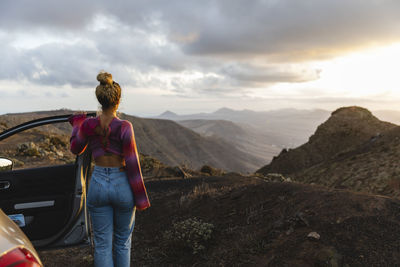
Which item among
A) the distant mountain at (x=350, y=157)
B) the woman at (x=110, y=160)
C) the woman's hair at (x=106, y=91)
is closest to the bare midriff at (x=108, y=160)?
the woman at (x=110, y=160)

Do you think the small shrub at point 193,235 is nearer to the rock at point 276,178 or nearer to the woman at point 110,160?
the woman at point 110,160

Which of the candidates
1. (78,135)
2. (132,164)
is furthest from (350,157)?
(78,135)

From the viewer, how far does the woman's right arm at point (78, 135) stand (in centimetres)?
283

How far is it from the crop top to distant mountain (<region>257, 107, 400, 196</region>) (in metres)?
9.54

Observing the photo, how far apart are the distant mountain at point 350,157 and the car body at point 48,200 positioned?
975 centimetres

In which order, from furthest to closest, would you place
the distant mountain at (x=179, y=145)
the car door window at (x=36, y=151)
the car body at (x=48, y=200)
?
the distant mountain at (x=179, y=145) < the car door window at (x=36, y=151) < the car body at (x=48, y=200)

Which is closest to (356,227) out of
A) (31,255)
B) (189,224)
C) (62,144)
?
(189,224)

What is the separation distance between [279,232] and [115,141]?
303 cm

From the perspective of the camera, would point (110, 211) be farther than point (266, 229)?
No

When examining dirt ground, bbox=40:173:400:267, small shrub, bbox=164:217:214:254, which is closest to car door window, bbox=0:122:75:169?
dirt ground, bbox=40:173:400:267

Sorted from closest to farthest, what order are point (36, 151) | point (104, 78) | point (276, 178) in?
1. point (104, 78)
2. point (276, 178)
3. point (36, 151)

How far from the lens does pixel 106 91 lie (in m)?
2.73

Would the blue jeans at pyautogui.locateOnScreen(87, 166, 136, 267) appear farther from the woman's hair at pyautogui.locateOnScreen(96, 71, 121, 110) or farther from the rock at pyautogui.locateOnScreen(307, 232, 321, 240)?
the rock at pyautogui.locateOnScreen(307, 232, 321, 240)

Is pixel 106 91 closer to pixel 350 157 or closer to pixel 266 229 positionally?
pixel 266 229
